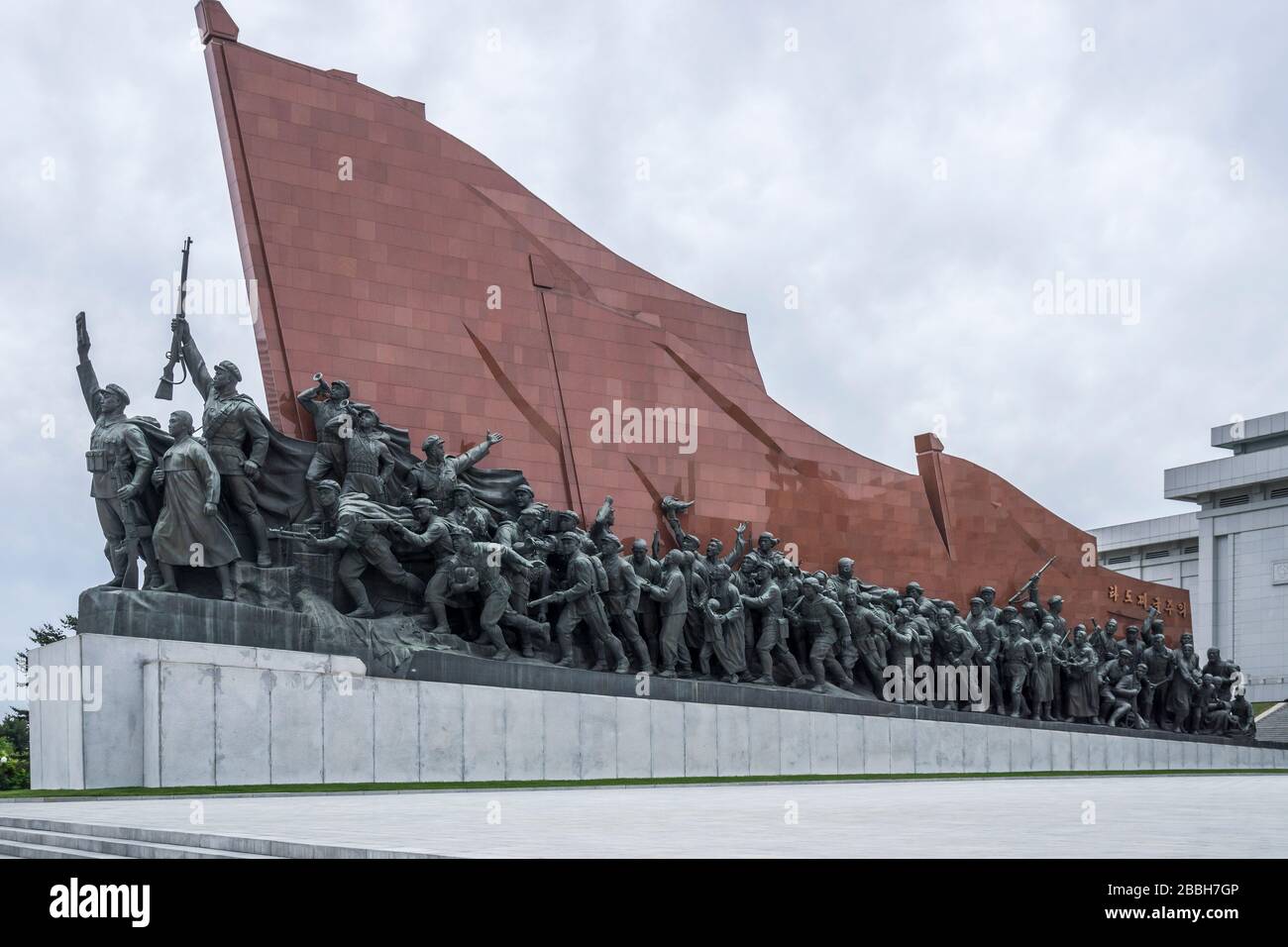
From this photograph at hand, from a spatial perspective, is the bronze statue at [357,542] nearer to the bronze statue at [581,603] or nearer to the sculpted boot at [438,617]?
the sculpted boot at [438,617]

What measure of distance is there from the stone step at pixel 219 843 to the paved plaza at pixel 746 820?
0.47ft

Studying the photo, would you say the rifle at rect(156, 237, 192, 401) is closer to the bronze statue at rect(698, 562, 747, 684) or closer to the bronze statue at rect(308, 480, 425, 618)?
the bronze statue at rect(308, 480, 425, 618)

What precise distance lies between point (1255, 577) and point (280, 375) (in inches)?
1096

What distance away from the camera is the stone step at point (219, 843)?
15.3ft

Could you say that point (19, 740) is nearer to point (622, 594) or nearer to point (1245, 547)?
point (622, 594)

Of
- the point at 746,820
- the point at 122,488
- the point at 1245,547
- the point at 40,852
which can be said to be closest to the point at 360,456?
the point at 122,488

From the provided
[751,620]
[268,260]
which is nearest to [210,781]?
[268,260]

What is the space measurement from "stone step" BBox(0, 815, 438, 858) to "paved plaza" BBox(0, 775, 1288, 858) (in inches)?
5.7

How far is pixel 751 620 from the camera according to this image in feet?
51.3

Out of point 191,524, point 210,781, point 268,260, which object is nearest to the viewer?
point 210,781

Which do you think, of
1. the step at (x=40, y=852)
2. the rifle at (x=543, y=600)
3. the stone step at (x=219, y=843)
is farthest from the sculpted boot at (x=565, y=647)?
the step at (x=40, y=852)

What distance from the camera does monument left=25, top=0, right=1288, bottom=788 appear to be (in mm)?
11695

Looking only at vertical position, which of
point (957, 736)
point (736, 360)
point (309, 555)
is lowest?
point (957, 736)
